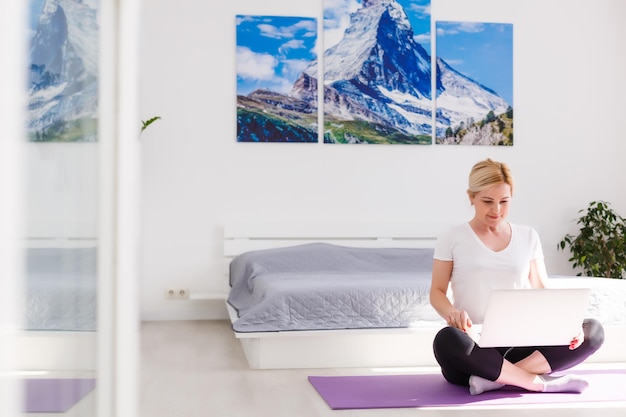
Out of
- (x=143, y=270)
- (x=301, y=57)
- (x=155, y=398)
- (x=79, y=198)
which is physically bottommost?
(x=155, y=398)

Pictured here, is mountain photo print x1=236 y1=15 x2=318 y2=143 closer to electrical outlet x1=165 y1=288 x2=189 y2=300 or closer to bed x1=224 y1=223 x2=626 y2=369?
electrical outlet x1=165 y1=288 x2=189 y2=300

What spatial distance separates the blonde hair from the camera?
3273 mm

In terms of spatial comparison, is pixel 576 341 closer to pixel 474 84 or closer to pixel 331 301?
pixel 331 301

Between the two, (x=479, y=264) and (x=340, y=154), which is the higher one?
(x=340, y=154)

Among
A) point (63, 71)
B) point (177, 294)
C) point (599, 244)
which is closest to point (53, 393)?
point (63, 71)

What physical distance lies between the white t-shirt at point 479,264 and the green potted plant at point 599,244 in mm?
2745

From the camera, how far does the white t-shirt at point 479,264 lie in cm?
330

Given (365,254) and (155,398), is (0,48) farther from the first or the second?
(365,254)

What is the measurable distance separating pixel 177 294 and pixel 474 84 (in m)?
2.60

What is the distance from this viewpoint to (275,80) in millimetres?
5828

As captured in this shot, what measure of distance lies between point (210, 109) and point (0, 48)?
16.2ft

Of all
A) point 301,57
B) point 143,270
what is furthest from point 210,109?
point 143,270

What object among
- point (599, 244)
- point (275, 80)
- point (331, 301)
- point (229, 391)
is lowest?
point (229, 391)

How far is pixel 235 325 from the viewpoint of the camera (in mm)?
3824
